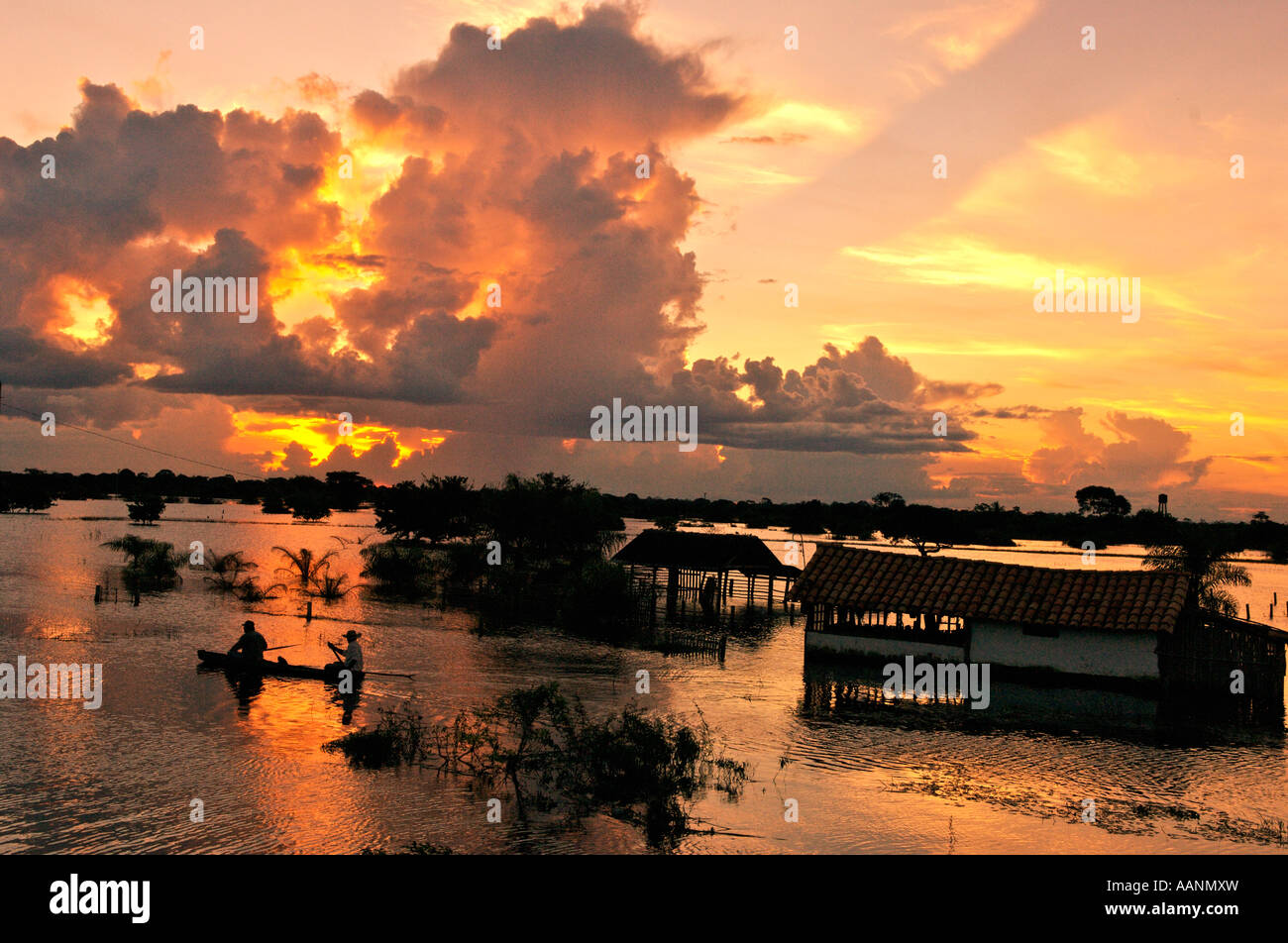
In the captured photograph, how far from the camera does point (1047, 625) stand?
2852cm

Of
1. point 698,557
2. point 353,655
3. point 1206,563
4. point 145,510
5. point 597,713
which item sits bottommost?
point 597,713

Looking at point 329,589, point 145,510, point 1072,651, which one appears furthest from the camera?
point 145,510

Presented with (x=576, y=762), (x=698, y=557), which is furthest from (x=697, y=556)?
(x=576, y=762)

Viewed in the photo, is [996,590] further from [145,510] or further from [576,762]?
[145,510]

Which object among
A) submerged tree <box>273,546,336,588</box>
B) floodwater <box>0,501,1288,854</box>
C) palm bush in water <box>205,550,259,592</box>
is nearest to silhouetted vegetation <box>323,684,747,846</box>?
floodwater <box>0,501,1288,854</box>

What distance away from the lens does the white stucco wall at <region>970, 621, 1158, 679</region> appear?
2770 centimetres

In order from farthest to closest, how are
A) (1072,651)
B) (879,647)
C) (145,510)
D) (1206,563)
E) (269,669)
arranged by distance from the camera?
(145,510) → (1206,563) → (879,647) → (1072,651) → (269,669)

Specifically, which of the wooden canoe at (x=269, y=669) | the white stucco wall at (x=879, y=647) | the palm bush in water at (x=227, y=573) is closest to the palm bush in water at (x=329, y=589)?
the palm bush in water at (x=227, y=573)

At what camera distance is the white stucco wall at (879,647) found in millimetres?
30391

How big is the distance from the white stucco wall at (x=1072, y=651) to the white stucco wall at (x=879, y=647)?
0.86m

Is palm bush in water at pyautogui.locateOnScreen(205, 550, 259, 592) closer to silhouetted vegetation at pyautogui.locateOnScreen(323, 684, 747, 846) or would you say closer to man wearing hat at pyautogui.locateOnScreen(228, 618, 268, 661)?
man wearing hat at pyautogui.locateOnScreen(228, 618, 268, 661)

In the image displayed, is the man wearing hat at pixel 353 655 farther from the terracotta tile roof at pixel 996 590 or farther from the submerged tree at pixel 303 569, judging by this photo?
the submerged tree at pixel 303 569

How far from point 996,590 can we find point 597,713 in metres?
14.5
